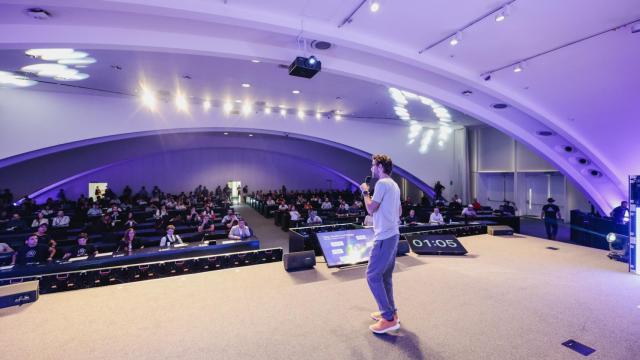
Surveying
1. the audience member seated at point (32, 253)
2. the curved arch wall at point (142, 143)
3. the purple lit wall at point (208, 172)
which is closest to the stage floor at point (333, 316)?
the audience member seated at point (32, 253)

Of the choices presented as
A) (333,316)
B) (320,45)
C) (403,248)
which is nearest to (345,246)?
(403,248)

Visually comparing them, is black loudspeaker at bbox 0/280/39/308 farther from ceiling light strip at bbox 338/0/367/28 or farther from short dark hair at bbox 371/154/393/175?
ceiling light strip at bbox 338/0/367/28

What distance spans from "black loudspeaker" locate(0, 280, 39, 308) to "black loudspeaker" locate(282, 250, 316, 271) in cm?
306

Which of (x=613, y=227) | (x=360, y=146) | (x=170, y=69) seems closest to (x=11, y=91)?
(x=170, y=69)

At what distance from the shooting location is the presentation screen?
454cm

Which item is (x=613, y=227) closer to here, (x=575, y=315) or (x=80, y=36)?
(x=575, y=315)

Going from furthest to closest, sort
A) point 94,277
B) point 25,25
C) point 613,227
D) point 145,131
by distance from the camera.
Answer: point 145,131 → point 613,227 → point 25,25 → point 94,277

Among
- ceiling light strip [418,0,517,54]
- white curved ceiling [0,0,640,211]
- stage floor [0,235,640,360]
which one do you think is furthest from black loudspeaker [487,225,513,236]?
ceiling light strip [418,0,517,54]

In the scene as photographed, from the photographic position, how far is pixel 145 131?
11.0m

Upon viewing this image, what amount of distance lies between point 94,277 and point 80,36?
3.92 m

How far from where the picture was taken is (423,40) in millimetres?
5699

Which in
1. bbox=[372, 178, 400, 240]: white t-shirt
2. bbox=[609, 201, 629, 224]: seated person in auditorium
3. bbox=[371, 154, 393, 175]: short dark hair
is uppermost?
bbox=[371, 154, 393, 175]: short dark hair

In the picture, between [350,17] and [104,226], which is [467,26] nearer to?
[350,17]

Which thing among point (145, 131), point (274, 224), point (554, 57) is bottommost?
point (274, 224)
